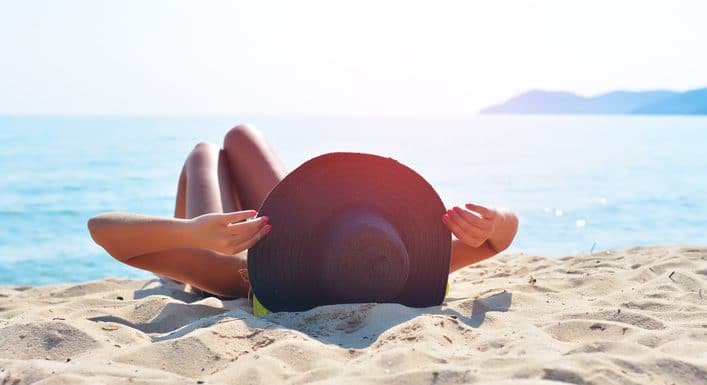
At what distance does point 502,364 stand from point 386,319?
69 centimetres

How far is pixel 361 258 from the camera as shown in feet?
9.52

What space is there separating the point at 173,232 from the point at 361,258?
0.88 m

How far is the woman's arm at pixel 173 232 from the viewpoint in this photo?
2965 millimetres

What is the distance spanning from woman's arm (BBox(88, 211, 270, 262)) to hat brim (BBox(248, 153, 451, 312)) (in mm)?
112

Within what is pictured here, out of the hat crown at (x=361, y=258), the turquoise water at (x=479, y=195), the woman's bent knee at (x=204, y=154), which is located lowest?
the turquoise water at (x=479, y=195)

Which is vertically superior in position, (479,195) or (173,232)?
(173,232)

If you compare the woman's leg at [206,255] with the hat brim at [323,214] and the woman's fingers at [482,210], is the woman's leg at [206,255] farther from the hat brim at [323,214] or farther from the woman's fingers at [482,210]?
the woman's fingers at [482,210]

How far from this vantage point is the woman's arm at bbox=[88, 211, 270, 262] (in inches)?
117

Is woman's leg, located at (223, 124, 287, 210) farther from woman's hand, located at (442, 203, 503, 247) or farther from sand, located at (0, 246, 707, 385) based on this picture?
woman's hand, located at (442, 203, 503, 247)

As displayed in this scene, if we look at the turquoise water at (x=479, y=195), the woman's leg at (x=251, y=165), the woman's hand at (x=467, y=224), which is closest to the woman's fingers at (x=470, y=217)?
the woman's hand at (x=467, y=224)

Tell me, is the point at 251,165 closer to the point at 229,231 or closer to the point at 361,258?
the point at 229,231

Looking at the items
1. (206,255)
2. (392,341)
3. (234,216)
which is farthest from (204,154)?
(392,341)

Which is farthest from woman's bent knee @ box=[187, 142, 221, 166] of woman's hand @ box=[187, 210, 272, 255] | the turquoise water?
the turquoise water

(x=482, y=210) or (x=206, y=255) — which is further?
(x=206, y=255)
